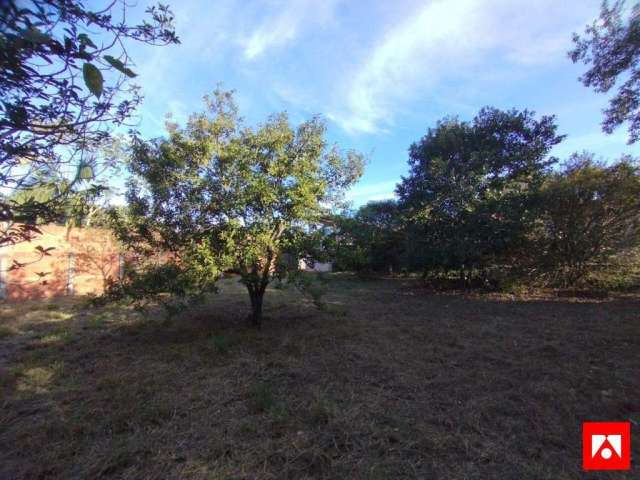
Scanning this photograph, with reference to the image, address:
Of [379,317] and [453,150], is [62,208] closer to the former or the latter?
[379,317]

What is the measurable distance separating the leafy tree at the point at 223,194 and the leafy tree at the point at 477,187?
557cm

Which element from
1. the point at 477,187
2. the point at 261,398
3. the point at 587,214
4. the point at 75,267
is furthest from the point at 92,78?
the point at 75,267

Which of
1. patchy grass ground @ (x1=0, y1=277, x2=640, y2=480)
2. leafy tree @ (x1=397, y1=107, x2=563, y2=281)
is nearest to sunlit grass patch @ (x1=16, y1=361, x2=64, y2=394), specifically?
patchy grass ground @ (x1=0, y1=277, x2=640, y2=480)

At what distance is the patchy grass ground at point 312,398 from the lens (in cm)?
211

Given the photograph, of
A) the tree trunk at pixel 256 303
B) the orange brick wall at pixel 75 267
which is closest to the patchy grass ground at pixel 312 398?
the tree trunk at pixel 256 303

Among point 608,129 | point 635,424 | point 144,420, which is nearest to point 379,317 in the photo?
point 635,424

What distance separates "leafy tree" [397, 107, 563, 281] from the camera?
8.45 m

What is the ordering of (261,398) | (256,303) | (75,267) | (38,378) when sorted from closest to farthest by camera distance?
(261,398), (38,378), (256,303), (75,267)

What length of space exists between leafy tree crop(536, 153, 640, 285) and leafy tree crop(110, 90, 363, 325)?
7279 mm

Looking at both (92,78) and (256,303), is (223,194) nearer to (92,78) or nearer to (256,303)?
(256,303)

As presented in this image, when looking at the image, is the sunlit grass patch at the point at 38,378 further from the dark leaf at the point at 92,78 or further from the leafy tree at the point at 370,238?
the leafy tree at the point at 370,238

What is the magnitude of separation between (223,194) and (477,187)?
7.19 metres

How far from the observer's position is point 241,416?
8.85ft

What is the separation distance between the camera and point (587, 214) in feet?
27.0
